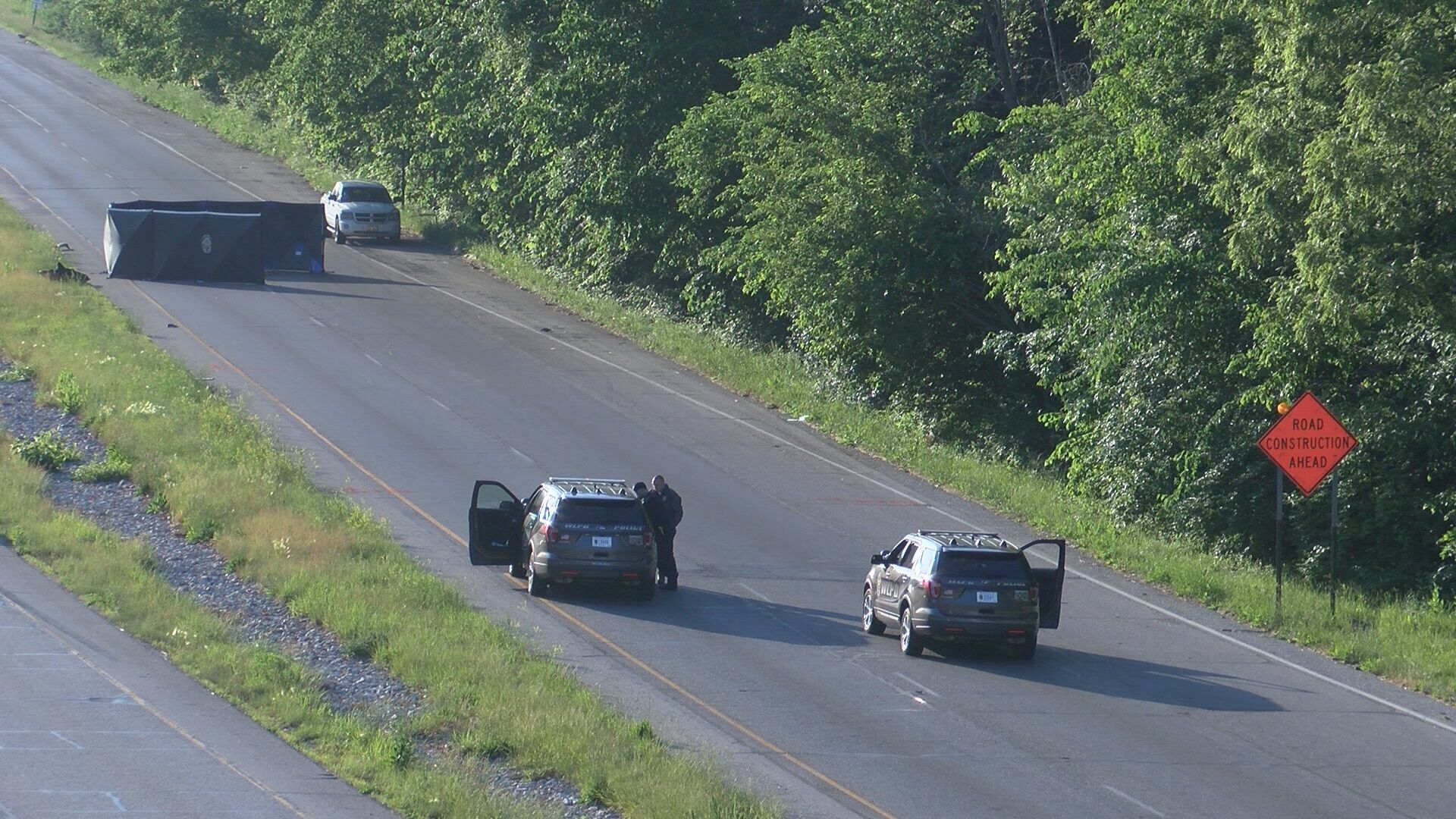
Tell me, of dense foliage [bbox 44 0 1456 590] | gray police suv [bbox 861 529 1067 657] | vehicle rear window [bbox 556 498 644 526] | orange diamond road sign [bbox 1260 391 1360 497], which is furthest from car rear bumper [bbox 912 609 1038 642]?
dense foliage [bbox 44 0 1456 590]

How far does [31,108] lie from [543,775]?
70.9 meters

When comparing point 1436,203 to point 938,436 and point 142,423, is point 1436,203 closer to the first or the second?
point 938,436

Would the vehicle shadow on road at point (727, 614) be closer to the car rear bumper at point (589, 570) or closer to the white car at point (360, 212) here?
the car rear bumper at point (589, 570)

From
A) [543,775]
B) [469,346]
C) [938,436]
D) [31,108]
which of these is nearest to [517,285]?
[469,346]

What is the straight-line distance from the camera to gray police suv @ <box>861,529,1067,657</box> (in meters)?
18.0

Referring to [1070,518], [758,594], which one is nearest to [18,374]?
[758,594]

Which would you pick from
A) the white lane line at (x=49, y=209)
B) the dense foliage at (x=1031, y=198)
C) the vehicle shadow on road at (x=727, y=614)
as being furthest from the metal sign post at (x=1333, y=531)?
the white lane line at (x=49, y=209)

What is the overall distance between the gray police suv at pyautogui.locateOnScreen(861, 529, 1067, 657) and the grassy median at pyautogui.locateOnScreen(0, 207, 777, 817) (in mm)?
4396

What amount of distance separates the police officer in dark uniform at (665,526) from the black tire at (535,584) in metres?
1.64

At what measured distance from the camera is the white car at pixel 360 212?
5172 cm

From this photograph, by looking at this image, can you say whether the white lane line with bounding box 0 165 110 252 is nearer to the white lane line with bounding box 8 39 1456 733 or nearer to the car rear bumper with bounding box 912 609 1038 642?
the white lane line with bounding box 8 39 1456 733

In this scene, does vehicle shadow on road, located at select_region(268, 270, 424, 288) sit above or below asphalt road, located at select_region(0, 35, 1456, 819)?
above

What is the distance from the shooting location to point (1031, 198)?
2686cm

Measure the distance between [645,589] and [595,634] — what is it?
1.85m
